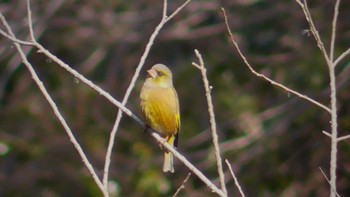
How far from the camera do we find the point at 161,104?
627 centimetres

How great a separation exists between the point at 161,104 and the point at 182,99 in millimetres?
4995

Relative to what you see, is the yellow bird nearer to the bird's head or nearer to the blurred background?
the bird's head

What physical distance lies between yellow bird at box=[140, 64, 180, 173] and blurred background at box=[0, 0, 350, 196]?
316 centimetres

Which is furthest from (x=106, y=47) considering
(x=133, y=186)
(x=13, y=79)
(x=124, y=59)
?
(x=133, y=186)

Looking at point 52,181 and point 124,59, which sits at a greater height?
point 124,59

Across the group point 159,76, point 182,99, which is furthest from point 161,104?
point 182,99

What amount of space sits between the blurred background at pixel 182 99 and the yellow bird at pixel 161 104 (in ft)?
10.4

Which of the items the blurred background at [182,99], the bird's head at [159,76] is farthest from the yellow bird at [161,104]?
the blurred background at [182,99]

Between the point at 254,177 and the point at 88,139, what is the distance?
1868 mm

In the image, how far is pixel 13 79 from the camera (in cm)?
1205

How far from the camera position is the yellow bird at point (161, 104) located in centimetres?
620

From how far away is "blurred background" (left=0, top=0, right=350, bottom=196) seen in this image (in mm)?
10266

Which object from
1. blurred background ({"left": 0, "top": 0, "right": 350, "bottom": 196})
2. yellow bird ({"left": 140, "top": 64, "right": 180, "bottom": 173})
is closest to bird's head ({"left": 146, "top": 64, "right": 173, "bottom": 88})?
yellow bird ({"left": 140, "top": 64, "right": 180, "bottom": 173})

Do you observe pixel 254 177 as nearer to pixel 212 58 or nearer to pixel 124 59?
pixel 212 58
